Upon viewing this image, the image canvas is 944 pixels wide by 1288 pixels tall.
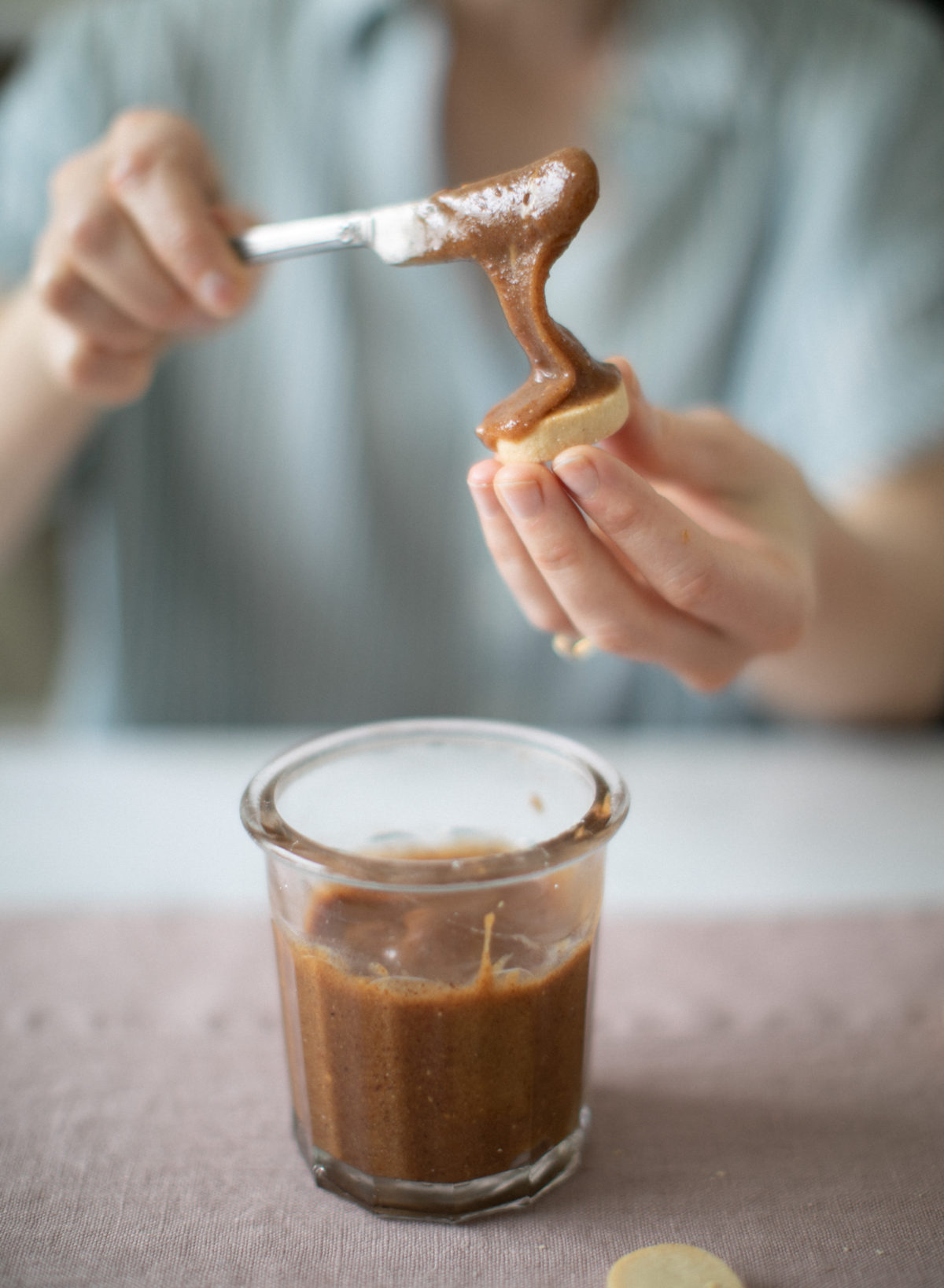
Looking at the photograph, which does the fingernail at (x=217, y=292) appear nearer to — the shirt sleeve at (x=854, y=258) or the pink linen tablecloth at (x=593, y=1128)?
the pink linen tablecloth at (x=593, y=1128)

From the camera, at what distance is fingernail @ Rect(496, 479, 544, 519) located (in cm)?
60

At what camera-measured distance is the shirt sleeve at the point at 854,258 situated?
1.51 meters

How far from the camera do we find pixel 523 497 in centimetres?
60

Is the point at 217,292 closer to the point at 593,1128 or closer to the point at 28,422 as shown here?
the point at 28,422

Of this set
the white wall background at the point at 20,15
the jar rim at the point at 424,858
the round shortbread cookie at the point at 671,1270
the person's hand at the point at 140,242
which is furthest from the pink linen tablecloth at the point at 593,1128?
the white wall background at the point at 20,15

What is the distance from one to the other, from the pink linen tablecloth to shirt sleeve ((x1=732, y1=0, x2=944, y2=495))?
825mm

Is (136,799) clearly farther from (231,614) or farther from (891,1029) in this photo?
(891,1029)

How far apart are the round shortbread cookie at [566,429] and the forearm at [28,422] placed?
0.78 meters

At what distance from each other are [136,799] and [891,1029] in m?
0.88

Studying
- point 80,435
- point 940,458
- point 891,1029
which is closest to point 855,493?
point 940,458

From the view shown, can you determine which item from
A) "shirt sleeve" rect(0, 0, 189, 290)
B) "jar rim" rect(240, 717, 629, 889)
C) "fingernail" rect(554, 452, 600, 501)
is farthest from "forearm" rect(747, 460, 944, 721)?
"shirt sleeve" rect(0, 0, 189, 290)

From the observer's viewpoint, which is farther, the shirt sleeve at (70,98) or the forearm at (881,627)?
the shirt sleeve at (70,98)

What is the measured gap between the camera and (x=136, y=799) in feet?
4.12

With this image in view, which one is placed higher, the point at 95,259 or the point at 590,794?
the point at 95,259
